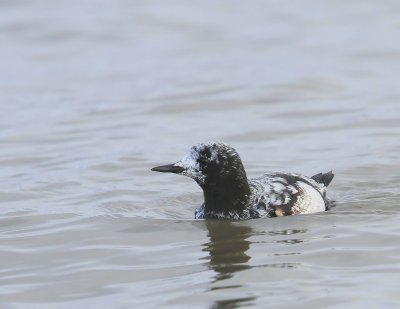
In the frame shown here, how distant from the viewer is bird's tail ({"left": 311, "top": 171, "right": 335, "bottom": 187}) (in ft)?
40.1

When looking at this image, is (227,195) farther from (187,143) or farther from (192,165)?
(187,143)

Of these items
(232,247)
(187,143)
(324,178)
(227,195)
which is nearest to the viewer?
(232,247)

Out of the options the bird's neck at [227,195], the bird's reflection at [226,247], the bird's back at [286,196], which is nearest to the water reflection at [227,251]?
the bird's reflection at [226,247]

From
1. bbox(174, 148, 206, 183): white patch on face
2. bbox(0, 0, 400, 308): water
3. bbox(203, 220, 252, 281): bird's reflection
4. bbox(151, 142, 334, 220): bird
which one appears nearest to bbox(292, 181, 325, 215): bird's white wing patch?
bbox(151, 142, 334, 220): bird

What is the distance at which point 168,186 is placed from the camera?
1309 cm

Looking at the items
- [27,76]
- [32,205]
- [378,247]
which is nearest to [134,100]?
[27,76]

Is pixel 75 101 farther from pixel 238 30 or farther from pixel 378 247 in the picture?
pixel 378 247

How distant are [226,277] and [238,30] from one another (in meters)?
13.7

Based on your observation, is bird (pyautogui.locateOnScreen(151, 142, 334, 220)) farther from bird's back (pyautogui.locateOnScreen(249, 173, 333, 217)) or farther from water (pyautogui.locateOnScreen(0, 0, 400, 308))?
water (pyautogui.locateOnScreen(0, 0, 400, 308))

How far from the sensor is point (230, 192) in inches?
441

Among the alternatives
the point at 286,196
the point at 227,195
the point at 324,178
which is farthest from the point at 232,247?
the point at 324,178

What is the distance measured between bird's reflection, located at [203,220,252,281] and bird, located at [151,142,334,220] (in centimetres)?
19

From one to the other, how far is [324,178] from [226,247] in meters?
2.55

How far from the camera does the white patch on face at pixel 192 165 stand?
11008 mm
